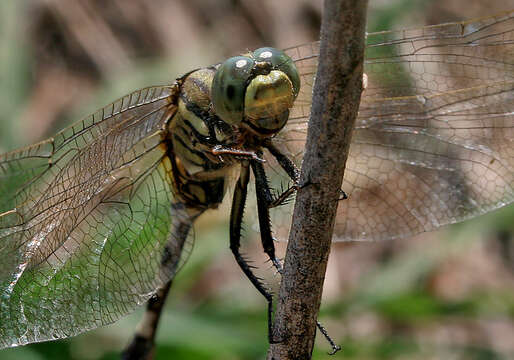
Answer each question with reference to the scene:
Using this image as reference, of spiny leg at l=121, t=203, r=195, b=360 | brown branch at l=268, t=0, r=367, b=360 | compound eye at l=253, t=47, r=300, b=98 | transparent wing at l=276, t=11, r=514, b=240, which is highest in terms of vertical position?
transparent wing at l=276, t=11, r=514, b=240

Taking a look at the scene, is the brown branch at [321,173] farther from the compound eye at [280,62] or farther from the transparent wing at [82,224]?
the transparent wing at [82,224]

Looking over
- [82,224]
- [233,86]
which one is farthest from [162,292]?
[233,86]

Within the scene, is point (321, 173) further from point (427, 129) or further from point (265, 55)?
point (427, 129)

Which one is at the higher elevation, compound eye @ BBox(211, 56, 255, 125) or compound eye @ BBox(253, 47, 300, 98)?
compound eye @ BBox(253, 47, 300, 98)

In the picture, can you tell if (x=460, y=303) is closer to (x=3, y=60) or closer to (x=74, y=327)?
(x=74, y=327)

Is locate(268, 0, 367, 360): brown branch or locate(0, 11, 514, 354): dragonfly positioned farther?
locate(0, 11, 514, 354): dragonfly

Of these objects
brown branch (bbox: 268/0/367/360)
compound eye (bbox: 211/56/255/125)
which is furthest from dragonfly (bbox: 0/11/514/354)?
brown branch (bbox: 268/0/367/360)

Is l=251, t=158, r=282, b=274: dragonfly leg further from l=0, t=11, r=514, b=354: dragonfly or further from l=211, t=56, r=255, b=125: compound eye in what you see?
l=211, t=56, r=255, b=125: compound eye

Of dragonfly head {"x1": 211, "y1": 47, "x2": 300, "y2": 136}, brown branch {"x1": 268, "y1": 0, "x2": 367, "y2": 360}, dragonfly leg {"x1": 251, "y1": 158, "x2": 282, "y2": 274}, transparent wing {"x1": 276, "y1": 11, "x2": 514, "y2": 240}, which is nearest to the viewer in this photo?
brown branch {"x1": 268, "y1": 0, "x2": 367, "y2": 360}

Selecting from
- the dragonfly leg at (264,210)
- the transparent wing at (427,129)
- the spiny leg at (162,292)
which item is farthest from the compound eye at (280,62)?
the spiny leg at (162,292)
